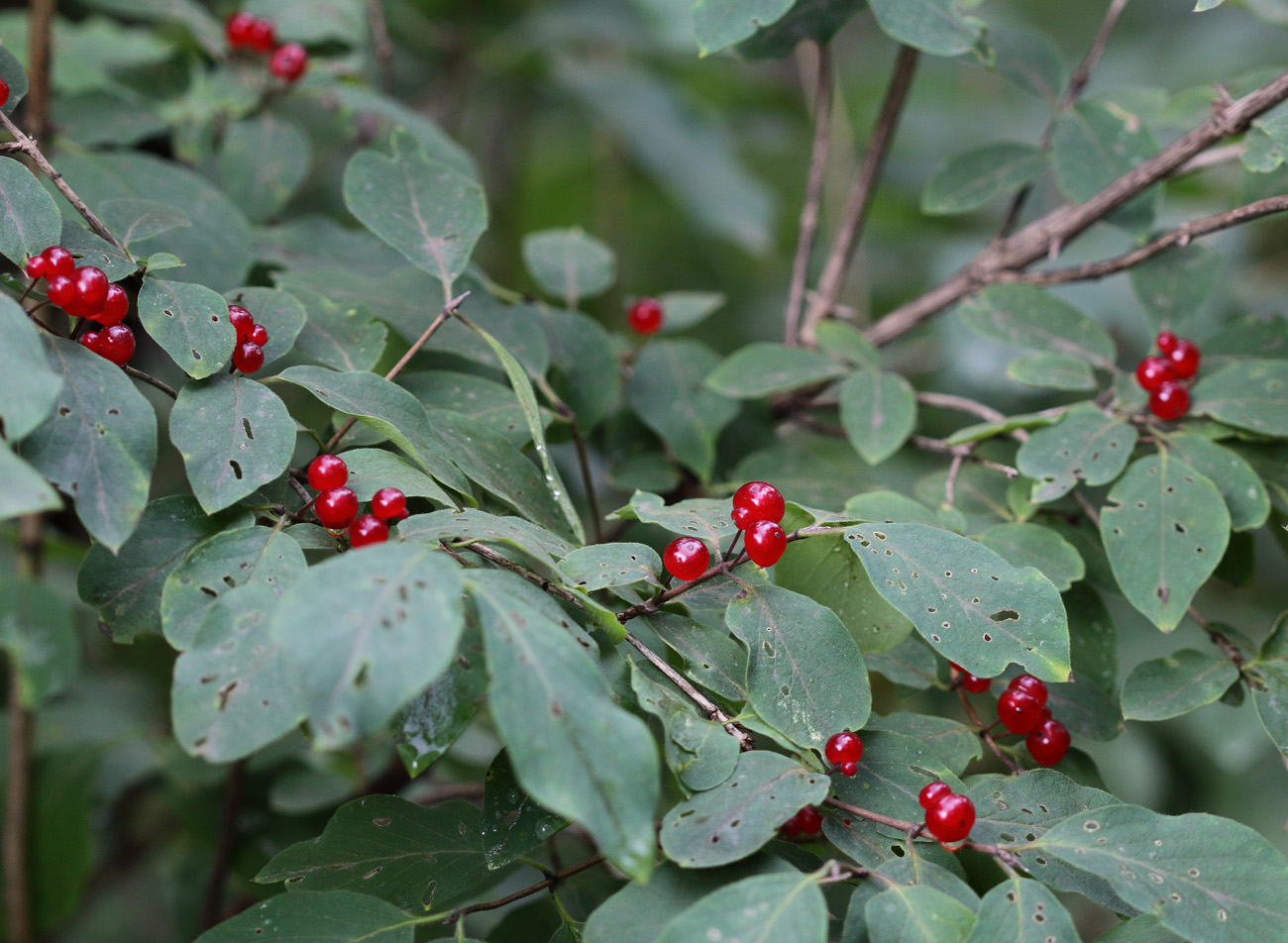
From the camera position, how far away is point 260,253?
91cm

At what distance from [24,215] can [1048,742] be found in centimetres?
73

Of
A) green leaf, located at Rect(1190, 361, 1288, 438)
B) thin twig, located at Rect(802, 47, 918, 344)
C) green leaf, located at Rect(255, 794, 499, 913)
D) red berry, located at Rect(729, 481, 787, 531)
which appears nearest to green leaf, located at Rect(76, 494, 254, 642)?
green leaf, located at Rect(255, 794, 499, 913)

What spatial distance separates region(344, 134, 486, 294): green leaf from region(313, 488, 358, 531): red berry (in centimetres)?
22

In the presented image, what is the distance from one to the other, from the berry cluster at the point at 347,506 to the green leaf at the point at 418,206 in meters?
0.20

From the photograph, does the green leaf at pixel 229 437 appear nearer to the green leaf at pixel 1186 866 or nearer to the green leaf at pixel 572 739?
the green leaf at pixel 572 739

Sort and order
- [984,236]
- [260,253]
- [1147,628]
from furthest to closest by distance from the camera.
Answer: [984,236], [1147,628], [260,253]

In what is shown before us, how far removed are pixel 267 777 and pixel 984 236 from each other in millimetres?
1640

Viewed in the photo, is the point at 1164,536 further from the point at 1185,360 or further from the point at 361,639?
the point at 361,639

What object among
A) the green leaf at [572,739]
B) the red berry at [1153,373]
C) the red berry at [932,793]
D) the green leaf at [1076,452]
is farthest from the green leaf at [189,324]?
the red berry at [1153,373]

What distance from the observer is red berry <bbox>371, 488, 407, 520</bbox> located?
532 millimetres

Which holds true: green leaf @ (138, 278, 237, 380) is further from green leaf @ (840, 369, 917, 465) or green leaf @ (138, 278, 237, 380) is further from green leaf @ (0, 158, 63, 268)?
green leaf @ (840, 369, 917, 465)

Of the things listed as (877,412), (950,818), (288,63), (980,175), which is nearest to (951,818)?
(950,818)

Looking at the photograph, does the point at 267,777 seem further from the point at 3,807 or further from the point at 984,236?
the point at 984,236

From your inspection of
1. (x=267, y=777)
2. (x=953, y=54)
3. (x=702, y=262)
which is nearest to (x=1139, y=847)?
(x=953, y=54)
